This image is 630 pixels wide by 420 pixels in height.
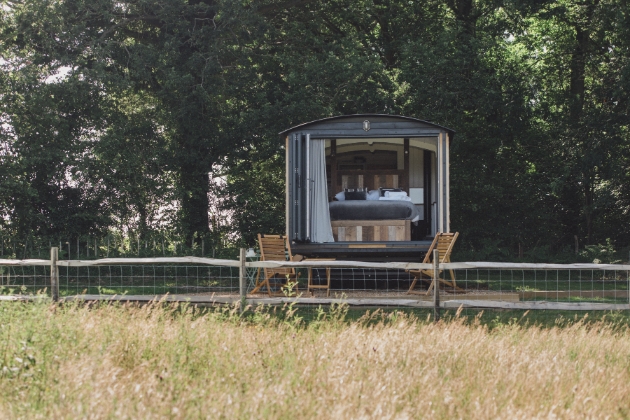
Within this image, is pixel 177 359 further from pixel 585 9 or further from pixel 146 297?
pixel 585 9

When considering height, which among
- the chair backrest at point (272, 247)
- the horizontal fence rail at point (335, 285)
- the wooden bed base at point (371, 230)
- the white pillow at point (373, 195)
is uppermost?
the white pillow at point (373, 195)

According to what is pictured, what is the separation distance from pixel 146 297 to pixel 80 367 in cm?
506

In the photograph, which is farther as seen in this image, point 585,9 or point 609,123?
point 585,9

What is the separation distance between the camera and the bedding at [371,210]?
1373 cm

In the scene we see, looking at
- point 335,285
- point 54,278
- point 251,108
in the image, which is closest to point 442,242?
point 335,285

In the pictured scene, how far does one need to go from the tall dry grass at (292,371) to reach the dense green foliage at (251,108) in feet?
37.1

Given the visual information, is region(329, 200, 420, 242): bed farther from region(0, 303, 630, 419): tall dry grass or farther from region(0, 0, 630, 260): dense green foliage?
region(0, 303, 630, 419): tall dry grass

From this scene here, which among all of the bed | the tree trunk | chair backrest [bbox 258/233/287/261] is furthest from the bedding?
the tree trunk

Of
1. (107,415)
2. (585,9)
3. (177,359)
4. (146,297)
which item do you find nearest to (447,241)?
(146,297)

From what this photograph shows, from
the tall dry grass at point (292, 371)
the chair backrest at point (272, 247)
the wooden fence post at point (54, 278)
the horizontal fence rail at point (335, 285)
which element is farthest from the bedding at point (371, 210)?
the tall dry grass at point (292, 371)

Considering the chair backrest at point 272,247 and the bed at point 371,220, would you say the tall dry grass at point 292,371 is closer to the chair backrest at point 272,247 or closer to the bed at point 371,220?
the chair backrest at point 272,247

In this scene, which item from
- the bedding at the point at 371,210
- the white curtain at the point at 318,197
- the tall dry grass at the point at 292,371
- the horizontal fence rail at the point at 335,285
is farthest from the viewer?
the bedding at the point at 371,210

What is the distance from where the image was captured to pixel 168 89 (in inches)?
734

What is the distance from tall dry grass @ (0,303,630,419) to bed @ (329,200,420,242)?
5819mm
